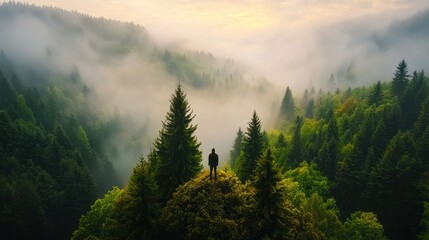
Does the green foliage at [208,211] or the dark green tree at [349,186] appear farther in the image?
the dark green tree at [349,186]

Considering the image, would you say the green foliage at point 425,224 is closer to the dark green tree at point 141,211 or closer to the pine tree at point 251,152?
the pine tree at point 251,152

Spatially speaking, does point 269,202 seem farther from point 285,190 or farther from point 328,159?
point 328,159

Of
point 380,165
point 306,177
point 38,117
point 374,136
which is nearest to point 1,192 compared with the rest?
point 306,177

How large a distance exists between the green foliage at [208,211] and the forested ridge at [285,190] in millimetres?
80

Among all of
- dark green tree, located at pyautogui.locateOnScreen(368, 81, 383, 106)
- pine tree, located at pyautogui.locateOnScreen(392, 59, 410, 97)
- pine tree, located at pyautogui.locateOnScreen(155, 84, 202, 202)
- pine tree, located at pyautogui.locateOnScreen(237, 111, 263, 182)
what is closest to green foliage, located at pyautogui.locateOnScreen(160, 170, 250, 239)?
pine tree, located at pyautogui.locateOnScreen(155, 84, 202, 202)

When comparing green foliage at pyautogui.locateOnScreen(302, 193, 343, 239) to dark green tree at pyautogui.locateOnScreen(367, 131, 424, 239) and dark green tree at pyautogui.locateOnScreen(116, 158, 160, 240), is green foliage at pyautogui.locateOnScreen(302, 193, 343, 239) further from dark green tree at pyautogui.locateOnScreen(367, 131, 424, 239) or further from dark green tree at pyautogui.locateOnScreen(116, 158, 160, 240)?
dark green tree at pyautogui.locateOnScreen(116, 158, 160, 240)

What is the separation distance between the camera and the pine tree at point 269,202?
2709 centimetres

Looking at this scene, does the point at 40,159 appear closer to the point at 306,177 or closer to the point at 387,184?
the point at 306,177

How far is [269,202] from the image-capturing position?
27.3 m

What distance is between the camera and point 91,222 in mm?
48531

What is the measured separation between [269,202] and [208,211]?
15.8 ft

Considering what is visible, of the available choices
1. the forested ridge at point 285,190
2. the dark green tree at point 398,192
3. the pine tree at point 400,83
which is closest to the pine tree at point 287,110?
the pine tree at point 400,83

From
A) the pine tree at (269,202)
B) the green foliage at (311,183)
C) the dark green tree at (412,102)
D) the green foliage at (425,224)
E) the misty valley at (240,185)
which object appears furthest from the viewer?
the dark green tree at (412,102)

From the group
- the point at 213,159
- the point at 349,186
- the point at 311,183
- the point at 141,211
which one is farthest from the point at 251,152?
the point at 349,186
